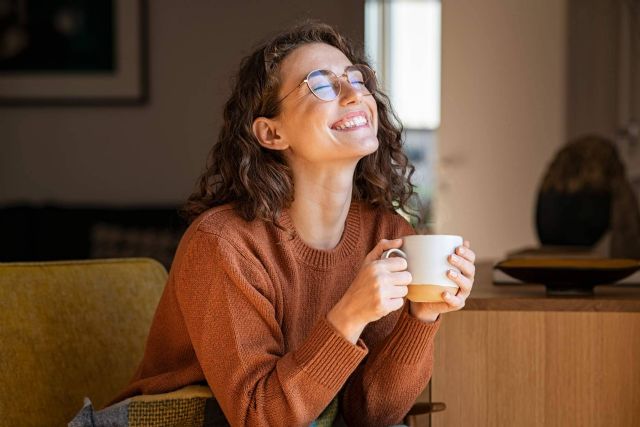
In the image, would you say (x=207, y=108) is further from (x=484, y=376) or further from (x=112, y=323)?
(x=484, y=376)

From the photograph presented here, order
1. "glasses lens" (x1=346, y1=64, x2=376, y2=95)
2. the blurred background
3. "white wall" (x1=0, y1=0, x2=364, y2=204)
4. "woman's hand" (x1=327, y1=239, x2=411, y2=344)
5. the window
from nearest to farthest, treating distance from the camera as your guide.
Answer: "woman's hand" (x1=327, y1=239, x2=411, y2=344) < "glasses lens" (x1=346, y1=64, x2=376, y2=95) < the blurred background < "white wall" (x1=0, y1=0, x2=364, y2=204) < the window

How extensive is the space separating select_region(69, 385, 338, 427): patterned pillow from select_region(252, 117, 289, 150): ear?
403 millimetres

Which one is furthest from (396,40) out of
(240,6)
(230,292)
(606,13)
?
(230,292)

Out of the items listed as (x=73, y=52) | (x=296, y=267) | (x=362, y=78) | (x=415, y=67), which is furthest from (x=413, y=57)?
(x=296, y=267)

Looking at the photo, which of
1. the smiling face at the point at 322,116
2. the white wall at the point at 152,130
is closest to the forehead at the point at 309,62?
the smiling face at the point at 322,116

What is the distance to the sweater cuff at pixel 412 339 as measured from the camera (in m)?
1.44

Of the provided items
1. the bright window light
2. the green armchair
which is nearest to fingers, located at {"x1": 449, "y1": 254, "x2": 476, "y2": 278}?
the green armchair

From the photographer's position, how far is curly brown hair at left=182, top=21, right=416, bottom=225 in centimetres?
153

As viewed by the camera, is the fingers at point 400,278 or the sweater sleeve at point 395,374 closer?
the fingers at point 400,278

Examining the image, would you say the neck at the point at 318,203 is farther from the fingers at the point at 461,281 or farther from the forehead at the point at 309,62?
the fingers at the point at 461,281

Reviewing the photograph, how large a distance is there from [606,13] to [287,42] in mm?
3841

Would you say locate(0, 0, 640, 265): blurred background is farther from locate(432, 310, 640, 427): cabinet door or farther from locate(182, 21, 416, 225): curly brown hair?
locate(432, 310, 640, 427): cabinet door

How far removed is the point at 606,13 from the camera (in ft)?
16.5

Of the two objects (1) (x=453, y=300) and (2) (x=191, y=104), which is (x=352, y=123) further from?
(2) (x=191, y=104)
